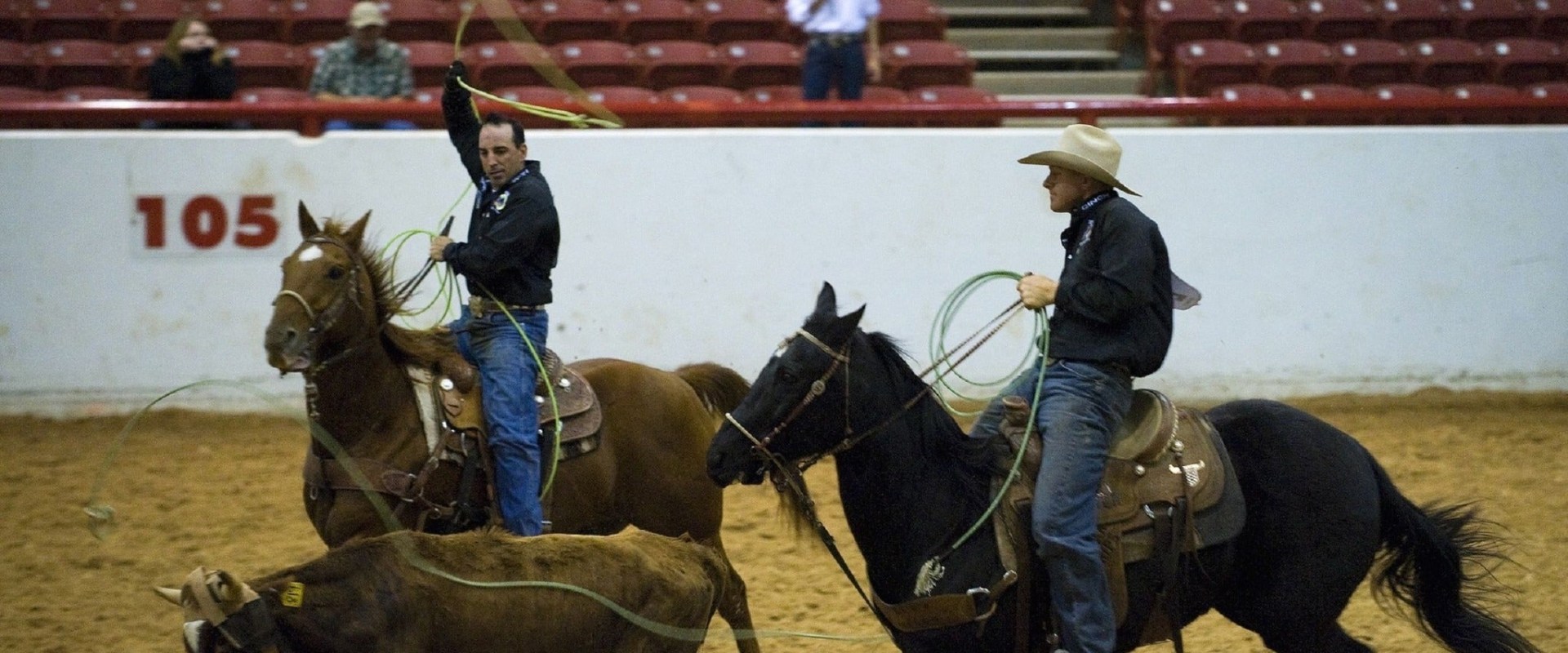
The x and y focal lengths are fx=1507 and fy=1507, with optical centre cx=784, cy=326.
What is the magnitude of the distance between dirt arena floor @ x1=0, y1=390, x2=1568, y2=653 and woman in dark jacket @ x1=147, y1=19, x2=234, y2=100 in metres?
2.15

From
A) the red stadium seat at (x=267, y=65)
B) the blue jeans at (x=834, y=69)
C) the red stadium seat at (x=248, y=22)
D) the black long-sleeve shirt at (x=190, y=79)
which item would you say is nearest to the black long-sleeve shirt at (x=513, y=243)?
the black long-sleeve shirt at (x=190, y=79)

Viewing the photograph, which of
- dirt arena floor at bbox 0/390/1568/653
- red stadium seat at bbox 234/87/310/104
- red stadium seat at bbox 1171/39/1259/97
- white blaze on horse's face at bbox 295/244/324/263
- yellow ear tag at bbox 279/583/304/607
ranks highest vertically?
red stadium seat at bbox 1171/39/1259/97

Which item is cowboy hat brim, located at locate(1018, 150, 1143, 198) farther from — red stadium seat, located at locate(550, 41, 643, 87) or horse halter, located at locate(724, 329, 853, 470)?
red stadium seat, located at locate(550, 41, 643, 87)

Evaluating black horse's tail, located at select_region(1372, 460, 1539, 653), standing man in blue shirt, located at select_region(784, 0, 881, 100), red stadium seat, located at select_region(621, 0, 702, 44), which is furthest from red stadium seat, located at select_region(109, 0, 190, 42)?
black horse's tail, located at select_region(1372, 460, 1539, 653)

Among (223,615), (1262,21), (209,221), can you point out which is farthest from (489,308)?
(1262,21)

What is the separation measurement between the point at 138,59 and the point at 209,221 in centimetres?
313

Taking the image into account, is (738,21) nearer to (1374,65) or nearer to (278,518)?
(1374,65)

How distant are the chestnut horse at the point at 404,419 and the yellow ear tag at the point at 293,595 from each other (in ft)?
3.46

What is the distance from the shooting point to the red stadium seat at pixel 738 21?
39.7 feet

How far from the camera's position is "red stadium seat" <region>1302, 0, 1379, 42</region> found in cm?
1302

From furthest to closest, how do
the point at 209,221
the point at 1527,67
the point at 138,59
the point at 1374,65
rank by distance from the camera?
the point at 1527,67, the point at 1374,65, the point at 138,59, the point at 209,221

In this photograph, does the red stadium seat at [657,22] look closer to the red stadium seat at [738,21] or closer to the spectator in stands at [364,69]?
the red stadium seat at [738,21]

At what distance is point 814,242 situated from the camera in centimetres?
913

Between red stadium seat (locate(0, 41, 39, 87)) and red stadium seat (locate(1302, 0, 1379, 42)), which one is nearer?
red stadium seat (locate(0, 41, 39, 87))
